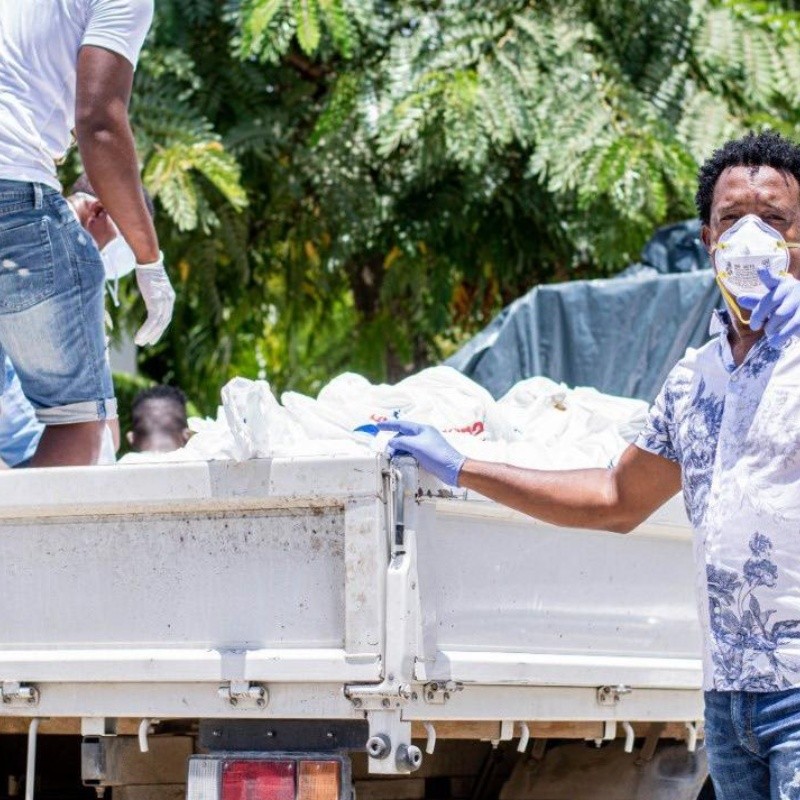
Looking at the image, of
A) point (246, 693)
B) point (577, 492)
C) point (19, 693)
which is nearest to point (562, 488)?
point (577, 492)

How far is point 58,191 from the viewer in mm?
3471

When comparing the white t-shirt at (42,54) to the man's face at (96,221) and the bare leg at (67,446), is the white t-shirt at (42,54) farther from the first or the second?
the man's face at (96,221)

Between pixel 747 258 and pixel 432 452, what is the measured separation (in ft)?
2.28

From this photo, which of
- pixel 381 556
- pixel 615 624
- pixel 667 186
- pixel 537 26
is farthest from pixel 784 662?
pixel 537 26

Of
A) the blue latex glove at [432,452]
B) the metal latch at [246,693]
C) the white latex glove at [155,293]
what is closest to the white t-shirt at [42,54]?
the white latex glove at [155,293]

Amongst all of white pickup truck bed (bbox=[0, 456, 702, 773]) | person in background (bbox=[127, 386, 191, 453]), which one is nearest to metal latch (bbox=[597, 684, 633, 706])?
white pickup truck bed (bbox=[0, 456, 702, 773])

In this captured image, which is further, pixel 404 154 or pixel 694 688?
pixel 404 154

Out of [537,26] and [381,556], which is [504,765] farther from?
[537,26]

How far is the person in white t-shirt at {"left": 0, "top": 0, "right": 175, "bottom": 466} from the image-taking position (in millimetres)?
3375

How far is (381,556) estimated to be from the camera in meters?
2.86

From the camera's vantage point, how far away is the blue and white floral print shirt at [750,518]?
2459mm

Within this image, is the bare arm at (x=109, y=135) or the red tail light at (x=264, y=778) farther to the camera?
the bare arm at (x=109, y=135)

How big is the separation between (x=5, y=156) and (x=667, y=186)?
3727 mm

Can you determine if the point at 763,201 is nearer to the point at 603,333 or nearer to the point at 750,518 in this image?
the point at 750,518
